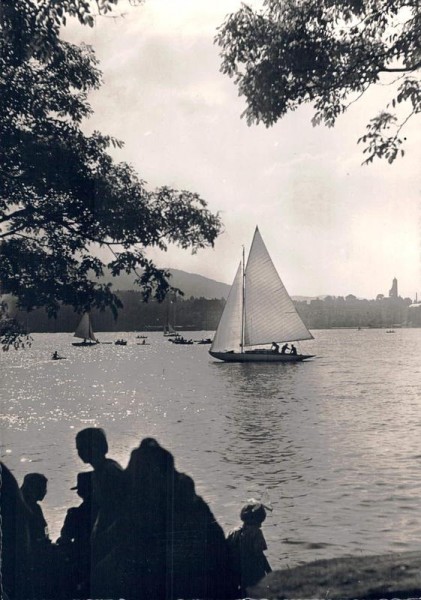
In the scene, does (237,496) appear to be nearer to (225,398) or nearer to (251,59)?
(251,59)

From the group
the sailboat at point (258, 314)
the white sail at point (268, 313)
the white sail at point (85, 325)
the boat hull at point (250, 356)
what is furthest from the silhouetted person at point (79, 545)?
the boat hull at point (250, 356)

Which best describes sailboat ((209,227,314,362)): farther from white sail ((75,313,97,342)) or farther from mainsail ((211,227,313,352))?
white sail ((75,313,97,342))

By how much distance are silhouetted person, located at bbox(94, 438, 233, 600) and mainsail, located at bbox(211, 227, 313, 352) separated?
42264mm

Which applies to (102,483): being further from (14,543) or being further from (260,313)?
(260,313)

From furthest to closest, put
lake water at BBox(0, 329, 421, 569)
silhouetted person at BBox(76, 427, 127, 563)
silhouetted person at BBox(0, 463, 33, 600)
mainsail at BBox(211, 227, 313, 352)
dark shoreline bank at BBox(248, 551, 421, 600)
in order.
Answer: mainsail at BBox(211, 227, 313, 352) → lake water at BBox(0, 329, 421, 569) → dark shoreline bank at BBox(248, 551, 421, 600) → silhouetted person at BBox(76, 427, 127, 563) → silhouetted person at BBox(0, 463, 33, 600)

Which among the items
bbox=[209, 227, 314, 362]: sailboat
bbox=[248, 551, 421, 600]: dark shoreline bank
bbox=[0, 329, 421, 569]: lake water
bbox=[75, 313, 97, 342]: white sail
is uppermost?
bbox=[209, 227, 314, 362]: sailboat

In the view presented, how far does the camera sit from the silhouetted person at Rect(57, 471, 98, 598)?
4.99 metres

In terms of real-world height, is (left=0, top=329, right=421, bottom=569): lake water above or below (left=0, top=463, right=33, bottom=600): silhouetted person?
below

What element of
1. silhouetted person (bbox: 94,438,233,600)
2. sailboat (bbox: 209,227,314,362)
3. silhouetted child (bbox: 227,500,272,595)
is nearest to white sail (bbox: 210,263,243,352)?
sailboat (bbox: 209,227,314,362)

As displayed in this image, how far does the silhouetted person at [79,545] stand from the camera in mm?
4988

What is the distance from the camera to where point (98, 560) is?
511 centimetres

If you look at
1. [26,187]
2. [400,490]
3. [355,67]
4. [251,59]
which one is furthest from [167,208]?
[400,490]

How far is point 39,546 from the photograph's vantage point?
17.1 feet

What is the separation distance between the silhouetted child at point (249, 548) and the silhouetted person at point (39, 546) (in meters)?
1.38
